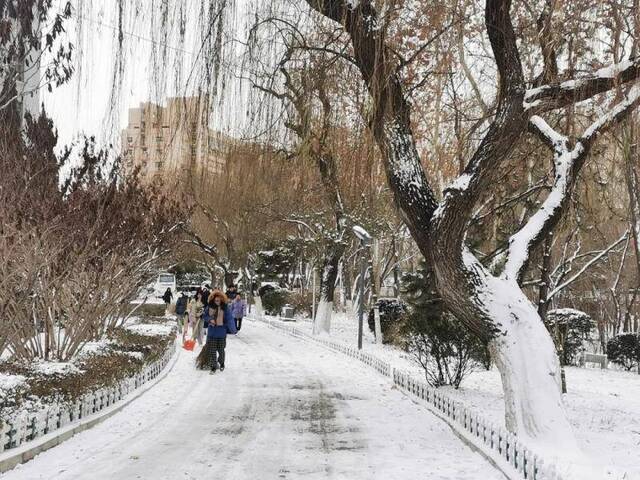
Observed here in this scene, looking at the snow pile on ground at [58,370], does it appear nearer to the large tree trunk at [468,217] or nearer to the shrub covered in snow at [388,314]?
the large tree trunk at [468,217]

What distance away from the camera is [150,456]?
294 inches

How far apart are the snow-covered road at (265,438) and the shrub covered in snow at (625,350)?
13.8m

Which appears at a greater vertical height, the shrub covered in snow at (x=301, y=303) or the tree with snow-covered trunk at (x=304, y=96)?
the tree with snow-covered trunk at (x=304, y=96)

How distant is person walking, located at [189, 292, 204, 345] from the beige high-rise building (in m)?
Result: 15.4

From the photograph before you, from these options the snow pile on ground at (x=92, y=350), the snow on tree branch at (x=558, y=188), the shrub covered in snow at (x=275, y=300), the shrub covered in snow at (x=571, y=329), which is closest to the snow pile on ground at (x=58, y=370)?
the snow pile on ground at (x=92, y=350)

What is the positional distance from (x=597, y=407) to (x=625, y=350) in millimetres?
14160

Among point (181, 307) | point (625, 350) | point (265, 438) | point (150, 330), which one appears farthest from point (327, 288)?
point (265, 438)

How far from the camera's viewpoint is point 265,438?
8578 millimetres

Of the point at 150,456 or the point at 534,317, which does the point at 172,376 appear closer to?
the point at 150,456

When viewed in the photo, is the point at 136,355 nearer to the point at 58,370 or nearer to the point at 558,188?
the point at 58,370

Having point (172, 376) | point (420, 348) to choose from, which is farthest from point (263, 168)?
point (172, 376)

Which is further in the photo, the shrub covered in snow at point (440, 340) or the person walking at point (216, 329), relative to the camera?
the person walking at point (216, 329)

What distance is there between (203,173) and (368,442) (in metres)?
3.89

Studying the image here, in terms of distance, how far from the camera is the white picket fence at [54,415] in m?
7.10
